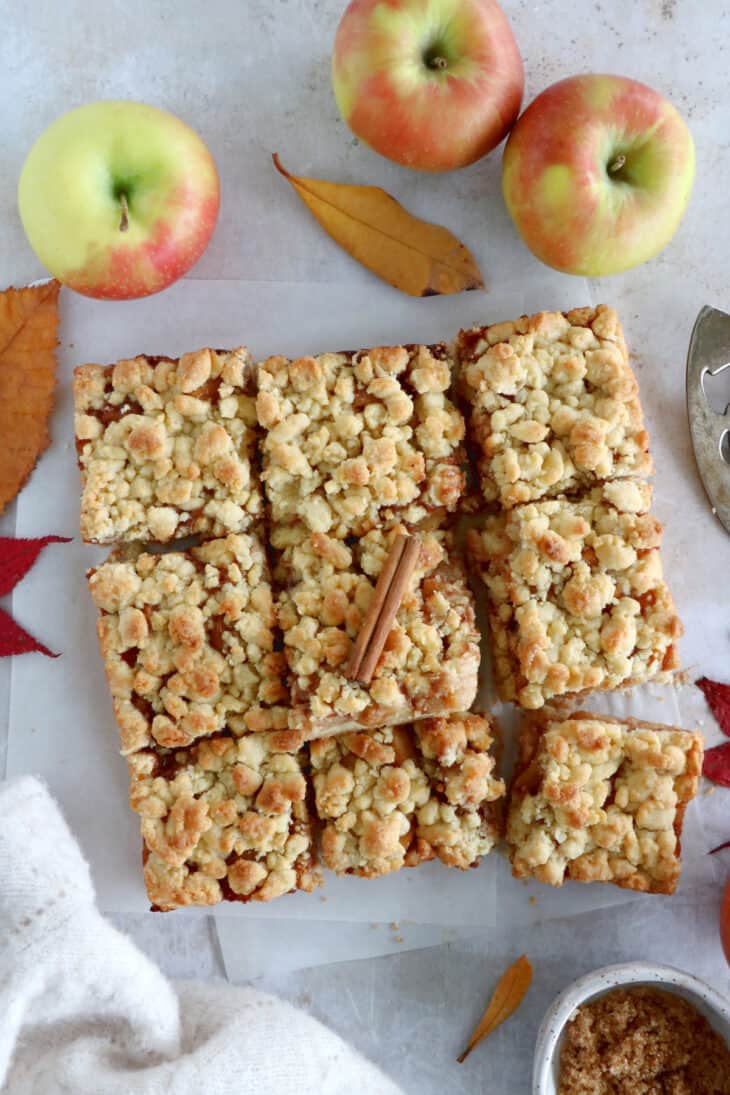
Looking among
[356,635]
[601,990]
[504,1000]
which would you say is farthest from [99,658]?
[601,990]

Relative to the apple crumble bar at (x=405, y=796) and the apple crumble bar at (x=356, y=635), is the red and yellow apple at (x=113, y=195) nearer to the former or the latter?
the apple crumble bar at (x=356, y=635)

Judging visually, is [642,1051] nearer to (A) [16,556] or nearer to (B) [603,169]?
(A) [16,556]

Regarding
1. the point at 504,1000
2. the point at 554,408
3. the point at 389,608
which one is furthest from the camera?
the point at 504,1000

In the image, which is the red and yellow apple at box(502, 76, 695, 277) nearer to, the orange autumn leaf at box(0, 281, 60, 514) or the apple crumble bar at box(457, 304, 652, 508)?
the apple crumble bar at box(457, 304, 652, 508)

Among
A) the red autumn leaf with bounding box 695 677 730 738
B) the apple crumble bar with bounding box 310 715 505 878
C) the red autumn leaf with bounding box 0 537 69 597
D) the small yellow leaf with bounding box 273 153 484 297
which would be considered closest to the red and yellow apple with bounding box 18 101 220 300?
the small yellow leaf with bounding box 273 153 484 297

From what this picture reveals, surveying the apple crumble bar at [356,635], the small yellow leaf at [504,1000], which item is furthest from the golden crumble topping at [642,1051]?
the apple crumble bar at [356,635]
